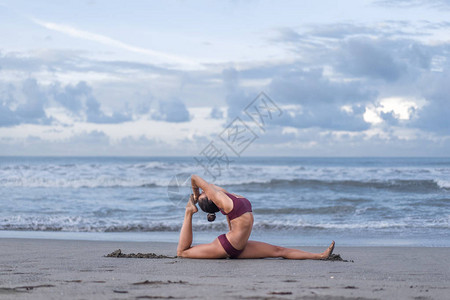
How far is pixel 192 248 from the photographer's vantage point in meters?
6.61

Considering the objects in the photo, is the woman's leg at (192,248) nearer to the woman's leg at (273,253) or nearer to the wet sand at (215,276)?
the wet sand at (215,276)

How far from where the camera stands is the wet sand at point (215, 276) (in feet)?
13.3

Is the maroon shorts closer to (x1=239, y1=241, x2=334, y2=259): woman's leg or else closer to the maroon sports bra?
(x1=239, y1=241, x2=334, y2=259): woman's leg

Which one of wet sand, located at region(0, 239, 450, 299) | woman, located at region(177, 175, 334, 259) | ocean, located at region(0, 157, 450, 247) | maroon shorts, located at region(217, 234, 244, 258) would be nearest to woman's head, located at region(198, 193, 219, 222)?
woman, located at region(177, 175, 334, 259)

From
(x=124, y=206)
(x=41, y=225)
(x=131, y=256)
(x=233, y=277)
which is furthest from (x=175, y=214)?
(x=233, y=277)

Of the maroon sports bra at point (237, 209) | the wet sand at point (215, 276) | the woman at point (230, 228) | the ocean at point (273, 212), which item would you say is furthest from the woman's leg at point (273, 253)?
the ocean at point (273, 212)

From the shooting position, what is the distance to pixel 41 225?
12227 millimetres

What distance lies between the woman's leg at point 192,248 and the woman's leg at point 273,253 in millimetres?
316

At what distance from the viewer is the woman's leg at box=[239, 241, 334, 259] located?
6516 mm

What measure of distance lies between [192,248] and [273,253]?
1.04m

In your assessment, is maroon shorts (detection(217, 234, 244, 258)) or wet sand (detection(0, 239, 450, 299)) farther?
maroon shorts (detection(217, 234, 244, 258))

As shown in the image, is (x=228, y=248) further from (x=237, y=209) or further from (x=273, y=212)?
(x=273, y=212)

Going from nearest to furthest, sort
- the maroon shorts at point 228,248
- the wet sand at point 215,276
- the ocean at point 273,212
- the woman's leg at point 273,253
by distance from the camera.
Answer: the wet sand at point 215,276 < the maroon shorts at point 228,248 < the woman's leg at point 273,253 < the ocean at point 273,212

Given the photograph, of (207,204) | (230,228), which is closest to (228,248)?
(230,228)
